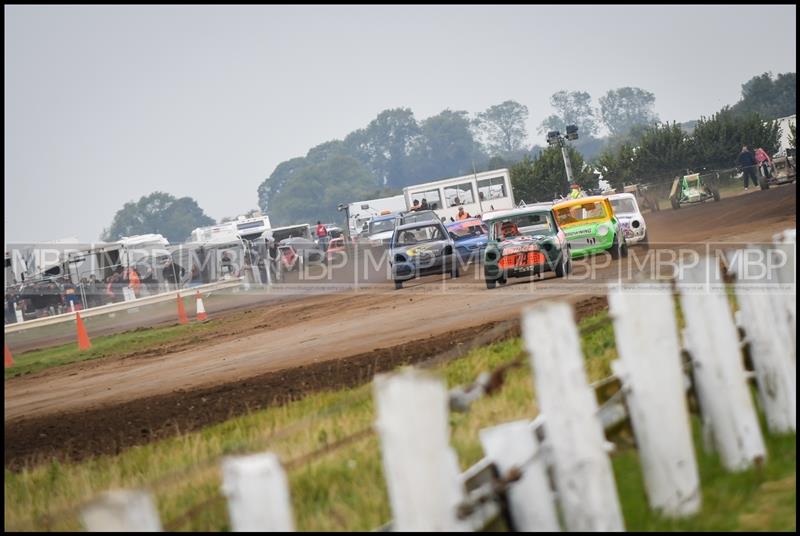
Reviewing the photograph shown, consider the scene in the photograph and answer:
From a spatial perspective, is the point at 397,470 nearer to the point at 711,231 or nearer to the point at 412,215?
the point at 711,231

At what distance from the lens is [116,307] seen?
37.2 meters

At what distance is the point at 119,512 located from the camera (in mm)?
3070

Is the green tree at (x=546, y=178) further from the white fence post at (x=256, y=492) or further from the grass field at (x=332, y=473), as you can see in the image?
the white fence post at (x=256, y=492)

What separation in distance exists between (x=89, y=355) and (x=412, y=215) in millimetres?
11157

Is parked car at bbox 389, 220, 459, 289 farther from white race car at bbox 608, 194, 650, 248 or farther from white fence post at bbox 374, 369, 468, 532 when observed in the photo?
white fence post at bbox 374, 369, 468, 532

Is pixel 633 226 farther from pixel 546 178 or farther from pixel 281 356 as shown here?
pixel 546 178

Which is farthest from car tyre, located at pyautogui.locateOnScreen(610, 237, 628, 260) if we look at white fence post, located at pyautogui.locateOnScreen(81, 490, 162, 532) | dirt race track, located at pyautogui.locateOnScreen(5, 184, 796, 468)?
white fence post, located at pyautogui.locateOnScreen(81, 490, 162, 532)

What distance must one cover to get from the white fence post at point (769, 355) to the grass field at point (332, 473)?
0.43 feet

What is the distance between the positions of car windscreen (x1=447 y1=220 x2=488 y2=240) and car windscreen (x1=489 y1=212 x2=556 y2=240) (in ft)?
29.4

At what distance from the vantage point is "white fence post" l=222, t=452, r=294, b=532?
325cm

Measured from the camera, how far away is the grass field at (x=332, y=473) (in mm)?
4648

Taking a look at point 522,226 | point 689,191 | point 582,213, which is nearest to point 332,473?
point 522,226

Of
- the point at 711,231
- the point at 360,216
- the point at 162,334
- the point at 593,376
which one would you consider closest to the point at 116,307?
the point at 162,334

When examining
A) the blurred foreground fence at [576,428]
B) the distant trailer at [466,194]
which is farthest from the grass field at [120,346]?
the distant trailer at [466,194]
